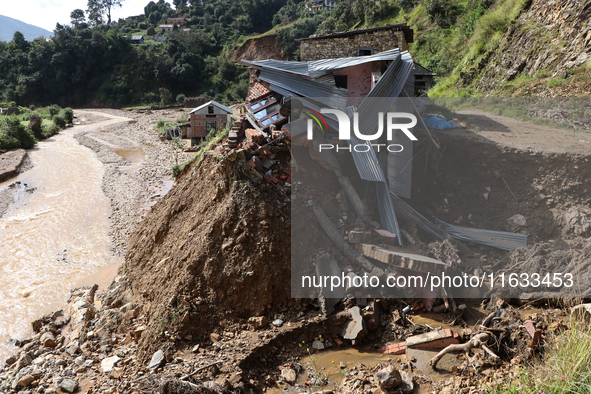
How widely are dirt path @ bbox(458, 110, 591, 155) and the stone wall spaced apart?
5.02 meters

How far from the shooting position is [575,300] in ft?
16.1

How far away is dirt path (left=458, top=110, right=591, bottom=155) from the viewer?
748 cm

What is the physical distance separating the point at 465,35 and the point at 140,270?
18.8 metres

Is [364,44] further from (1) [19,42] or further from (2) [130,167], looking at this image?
(1) [19,42]

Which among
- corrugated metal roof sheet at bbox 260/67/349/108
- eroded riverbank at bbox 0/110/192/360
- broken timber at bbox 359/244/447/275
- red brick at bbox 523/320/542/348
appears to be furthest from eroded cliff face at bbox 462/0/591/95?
eroded riverbank at bbox 0/110/192/360

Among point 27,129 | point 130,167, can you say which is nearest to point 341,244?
point 130,167

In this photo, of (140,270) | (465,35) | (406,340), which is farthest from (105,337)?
(465,35)

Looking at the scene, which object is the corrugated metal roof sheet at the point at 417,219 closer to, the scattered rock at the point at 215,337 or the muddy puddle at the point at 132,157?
the scattered rock at the point at 215,337

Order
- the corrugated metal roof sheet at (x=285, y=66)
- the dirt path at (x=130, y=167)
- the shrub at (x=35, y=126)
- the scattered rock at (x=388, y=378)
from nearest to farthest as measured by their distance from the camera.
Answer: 1. the scattered rock at (x=388, y=378)
2. the corrugated metal roof sheet at (x=285, y=66)
3. the dirt path at (x=130, y=167)
4. the shrub at (x=35, y=126)

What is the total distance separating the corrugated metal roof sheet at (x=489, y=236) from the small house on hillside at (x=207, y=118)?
63.0 ft

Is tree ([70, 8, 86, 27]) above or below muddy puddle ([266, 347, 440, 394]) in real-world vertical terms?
above

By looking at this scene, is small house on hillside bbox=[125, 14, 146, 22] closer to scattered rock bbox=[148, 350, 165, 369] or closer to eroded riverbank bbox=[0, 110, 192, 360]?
eroded riverbank bbox=[0, 110, 192, 360]

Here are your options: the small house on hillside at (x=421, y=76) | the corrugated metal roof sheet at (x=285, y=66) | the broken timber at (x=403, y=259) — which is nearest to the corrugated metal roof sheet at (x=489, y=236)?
the broken timber at (x=403, y=259)

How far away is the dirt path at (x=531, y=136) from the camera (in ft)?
24.5
